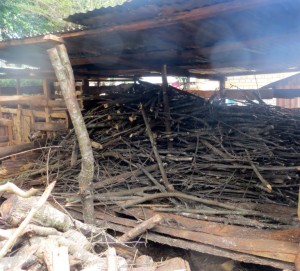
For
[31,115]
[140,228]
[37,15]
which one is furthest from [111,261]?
[37,15]

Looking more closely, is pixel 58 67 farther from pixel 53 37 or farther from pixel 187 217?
pixel 187 217

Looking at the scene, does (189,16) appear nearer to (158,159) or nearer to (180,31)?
(180,31)

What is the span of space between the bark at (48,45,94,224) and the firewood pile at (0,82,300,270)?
1.42 ft

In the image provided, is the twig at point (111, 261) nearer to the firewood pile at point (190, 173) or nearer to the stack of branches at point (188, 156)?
the firewood pile at point (190, 173)

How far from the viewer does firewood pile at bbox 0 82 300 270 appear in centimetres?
385

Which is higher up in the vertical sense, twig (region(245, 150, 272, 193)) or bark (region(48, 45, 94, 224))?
bark (region(48, 45, 94, 224))

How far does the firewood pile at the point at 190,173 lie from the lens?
12.6 ft

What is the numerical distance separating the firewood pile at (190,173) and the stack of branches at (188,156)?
0.02m

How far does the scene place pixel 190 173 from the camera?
5.31 meters

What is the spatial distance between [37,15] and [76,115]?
43.5ft

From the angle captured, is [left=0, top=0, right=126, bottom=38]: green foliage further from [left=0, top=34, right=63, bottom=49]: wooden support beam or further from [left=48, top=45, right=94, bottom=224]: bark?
[left=48, top=45, right=94, bottom=224]: bark

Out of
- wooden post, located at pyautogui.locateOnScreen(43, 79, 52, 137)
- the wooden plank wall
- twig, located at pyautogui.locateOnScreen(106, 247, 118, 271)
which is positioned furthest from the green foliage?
twig, located at pyautogui.locateOnScreen(106, 247, 118, 271)

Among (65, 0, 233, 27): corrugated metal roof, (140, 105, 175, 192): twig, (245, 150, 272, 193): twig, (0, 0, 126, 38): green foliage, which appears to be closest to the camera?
(65, 0, 233, 27): corrugated metal roof

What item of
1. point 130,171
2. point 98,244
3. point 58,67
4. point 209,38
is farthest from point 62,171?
point 209,38
